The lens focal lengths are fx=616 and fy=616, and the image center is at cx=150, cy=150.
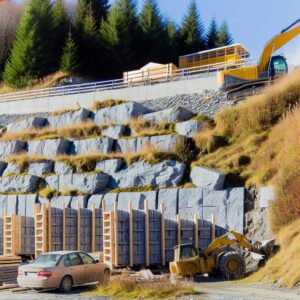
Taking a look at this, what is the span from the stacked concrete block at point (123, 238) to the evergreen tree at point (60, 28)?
32326 millimetres

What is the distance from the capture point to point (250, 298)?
50.5ft

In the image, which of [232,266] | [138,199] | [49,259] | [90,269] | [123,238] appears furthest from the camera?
[138,199]

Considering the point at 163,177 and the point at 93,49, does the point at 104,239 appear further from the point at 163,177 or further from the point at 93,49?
the point at 93,49

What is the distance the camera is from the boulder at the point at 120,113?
32.7 m

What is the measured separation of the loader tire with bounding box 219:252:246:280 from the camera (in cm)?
2066

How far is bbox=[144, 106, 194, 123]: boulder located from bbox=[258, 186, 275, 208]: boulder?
8.03 meters


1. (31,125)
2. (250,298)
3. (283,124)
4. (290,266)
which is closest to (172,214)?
(283,124)

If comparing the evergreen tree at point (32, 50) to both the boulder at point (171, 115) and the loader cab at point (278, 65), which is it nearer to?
the boulder at point (171, 115)

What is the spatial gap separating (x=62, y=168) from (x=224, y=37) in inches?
1338

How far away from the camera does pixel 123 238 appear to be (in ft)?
76.4

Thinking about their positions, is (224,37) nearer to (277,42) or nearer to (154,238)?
(277,42)

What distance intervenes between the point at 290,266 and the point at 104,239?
7.65m

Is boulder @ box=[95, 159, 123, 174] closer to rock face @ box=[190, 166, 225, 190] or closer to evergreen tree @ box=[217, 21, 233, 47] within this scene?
rock face @ box=[190, 166, 225, 190]

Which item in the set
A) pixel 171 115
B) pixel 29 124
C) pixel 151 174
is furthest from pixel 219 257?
pixel 29 124
